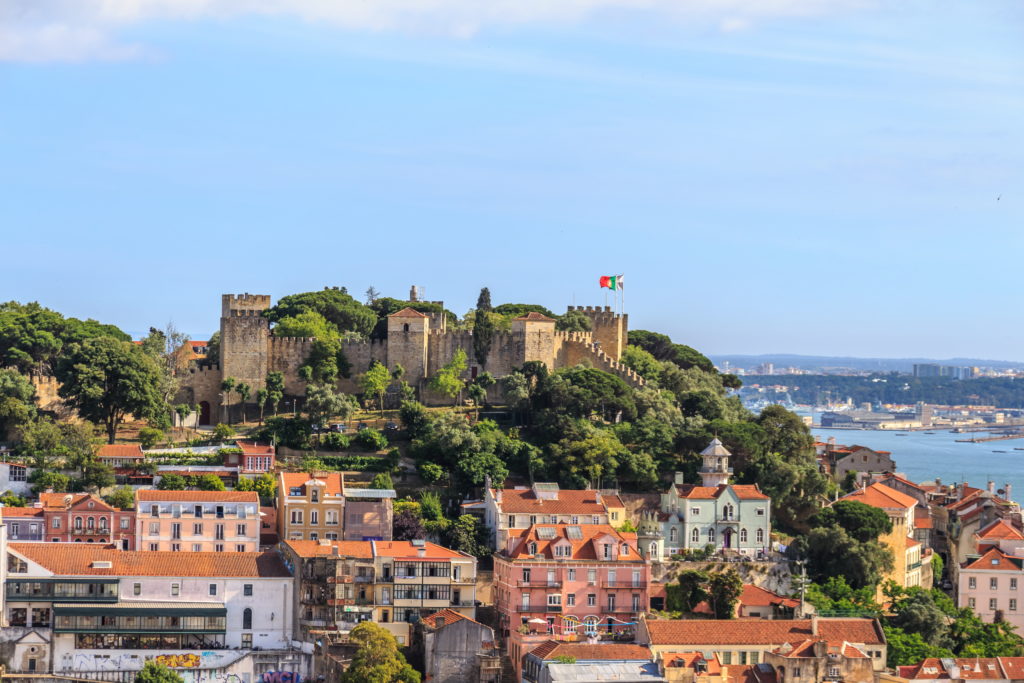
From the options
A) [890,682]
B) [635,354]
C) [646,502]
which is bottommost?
[890,682]

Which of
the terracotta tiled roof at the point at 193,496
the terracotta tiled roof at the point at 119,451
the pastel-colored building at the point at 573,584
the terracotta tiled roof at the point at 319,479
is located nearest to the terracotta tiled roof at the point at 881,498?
the pastel-colored building at the point at 573,584

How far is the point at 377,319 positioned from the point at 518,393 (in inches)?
466

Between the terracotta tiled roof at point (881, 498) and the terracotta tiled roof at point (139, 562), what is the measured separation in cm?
2272

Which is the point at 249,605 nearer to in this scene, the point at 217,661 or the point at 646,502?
the point at 217,661

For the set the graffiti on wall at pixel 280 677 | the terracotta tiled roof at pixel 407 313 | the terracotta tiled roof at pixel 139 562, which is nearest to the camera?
the graffiti on wall at pixel 280 677

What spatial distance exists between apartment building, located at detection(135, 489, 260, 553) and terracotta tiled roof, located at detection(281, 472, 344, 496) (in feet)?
6.05

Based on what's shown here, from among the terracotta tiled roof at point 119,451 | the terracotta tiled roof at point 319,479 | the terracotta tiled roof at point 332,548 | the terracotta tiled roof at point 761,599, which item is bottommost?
the terracotta tiled roof at point 761,599

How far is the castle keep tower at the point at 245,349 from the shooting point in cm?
7150

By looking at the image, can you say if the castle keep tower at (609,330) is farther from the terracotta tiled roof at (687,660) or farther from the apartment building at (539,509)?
the terracotta tiled roof at (687,660)

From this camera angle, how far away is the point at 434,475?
60.9 m

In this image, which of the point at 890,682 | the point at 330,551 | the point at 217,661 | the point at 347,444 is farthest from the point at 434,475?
the point at 890,682

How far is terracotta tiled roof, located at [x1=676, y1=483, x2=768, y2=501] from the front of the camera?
6009cm

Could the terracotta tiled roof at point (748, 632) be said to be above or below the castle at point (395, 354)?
below

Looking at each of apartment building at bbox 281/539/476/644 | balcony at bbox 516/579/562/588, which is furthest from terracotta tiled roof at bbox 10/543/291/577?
balcony at bbox 516/579/562/588
